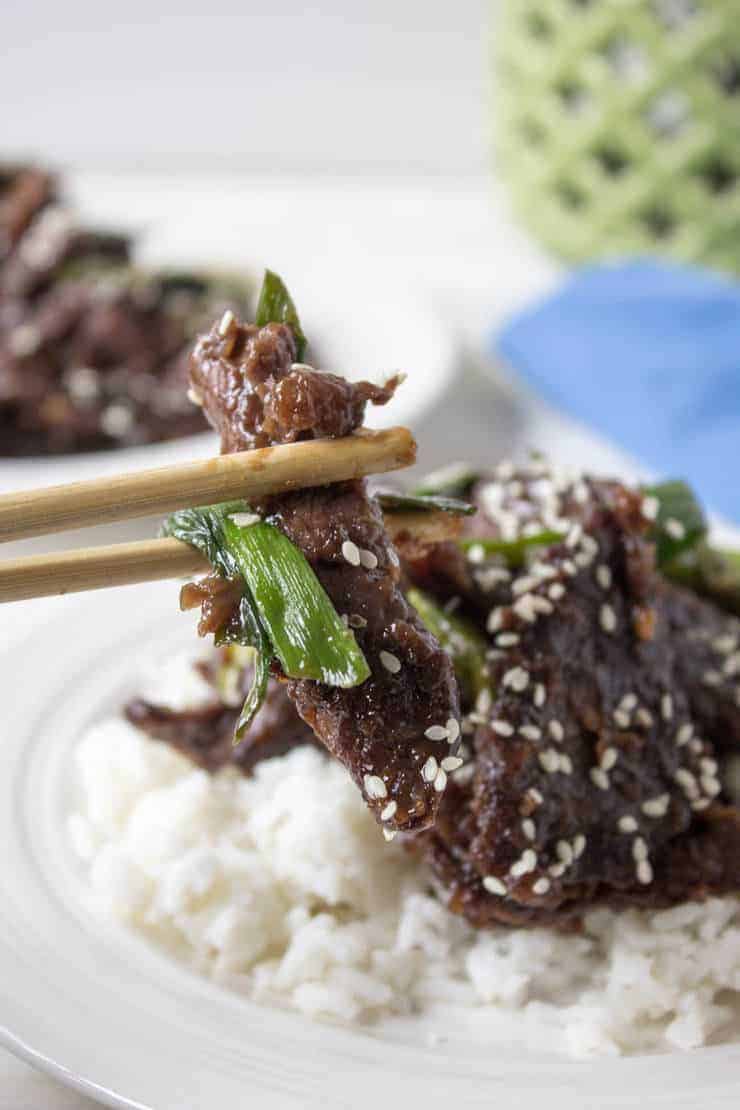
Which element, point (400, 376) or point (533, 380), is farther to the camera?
point (533, 380)

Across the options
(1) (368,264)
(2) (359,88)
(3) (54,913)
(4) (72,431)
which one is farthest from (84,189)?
(3) (54,913)

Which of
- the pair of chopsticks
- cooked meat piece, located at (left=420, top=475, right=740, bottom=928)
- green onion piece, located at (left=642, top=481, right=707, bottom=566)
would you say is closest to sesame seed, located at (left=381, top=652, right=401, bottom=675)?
the pair of chopsticks

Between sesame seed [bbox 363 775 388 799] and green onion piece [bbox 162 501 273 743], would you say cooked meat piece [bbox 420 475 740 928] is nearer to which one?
sesame seed [bbox 363 775 388 799]

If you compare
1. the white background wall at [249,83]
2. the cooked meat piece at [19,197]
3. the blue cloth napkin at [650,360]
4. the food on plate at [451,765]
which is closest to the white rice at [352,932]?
the food on plate at [451,765]

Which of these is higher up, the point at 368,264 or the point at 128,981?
the point at 368,264

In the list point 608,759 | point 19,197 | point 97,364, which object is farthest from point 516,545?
point 19,197

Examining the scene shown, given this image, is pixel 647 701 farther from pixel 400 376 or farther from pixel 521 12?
pixel 521 12
